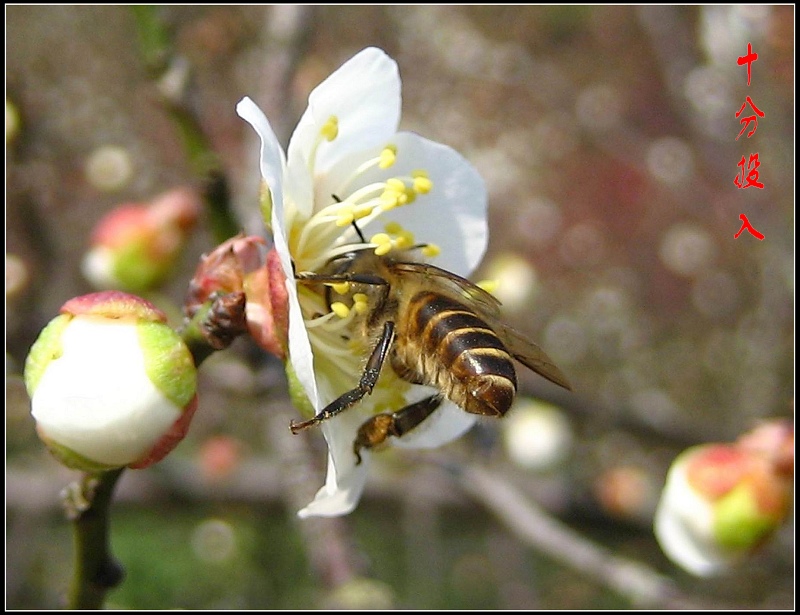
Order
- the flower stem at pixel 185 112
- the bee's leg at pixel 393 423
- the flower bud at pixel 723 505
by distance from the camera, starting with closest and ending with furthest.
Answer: the bee's leg at pixel 393 423
the flower stem at pixel 185 112
the flower bud at pixel 723 505

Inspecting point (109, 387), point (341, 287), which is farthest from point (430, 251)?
point (109, 387)

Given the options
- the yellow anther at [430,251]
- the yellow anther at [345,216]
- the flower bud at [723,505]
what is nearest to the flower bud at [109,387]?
the yellow anther at [345,216]

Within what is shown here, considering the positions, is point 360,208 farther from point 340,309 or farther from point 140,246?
point 140,246

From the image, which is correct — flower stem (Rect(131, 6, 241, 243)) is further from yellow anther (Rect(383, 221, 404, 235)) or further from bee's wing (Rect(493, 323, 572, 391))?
bee's wing (Rect(493, 323, 572, 391))

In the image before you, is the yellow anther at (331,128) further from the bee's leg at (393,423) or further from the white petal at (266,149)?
the bee's leg at (393,423)

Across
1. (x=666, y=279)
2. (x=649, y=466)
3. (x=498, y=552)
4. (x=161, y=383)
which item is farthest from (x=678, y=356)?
(x=161, y=383)

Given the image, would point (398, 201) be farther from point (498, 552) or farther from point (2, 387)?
point (498, 552)

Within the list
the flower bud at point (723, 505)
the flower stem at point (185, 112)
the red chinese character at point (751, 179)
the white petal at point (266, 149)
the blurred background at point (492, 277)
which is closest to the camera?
the white petal at point (266, 149)
